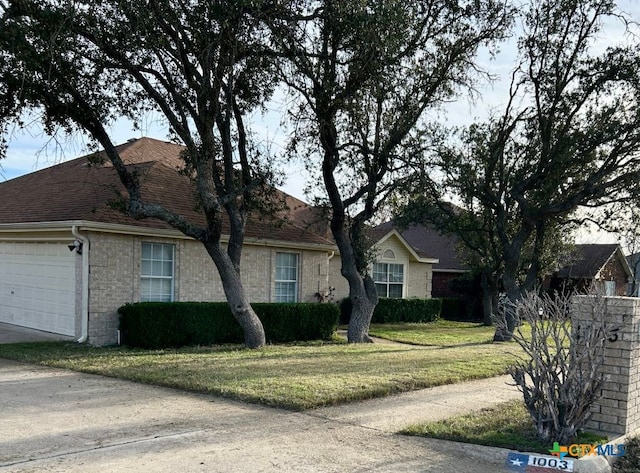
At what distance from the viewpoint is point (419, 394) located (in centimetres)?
929

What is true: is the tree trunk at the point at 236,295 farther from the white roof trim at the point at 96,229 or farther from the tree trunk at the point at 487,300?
the tree trunk at the point at 487,300

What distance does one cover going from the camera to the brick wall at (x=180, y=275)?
1409cm

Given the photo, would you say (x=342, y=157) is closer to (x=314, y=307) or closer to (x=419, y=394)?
(x=314, y=307)

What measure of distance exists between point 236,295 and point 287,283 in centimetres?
593

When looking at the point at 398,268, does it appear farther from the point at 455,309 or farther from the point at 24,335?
the point at 24,335

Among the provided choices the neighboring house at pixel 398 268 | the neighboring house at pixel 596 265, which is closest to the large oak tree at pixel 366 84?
the neighboring house at pixel 398 268

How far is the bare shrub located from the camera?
6496 millimetres

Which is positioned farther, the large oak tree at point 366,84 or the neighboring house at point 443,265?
the neighboring house at point 443,265

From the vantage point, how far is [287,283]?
1989cm

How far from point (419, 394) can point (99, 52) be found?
9589mm

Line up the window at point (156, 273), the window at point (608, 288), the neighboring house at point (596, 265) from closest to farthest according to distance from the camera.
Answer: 1. the window at point (608, 288)
2. the window at point (156, 273)
3. the neighboring house at point (596, 265)

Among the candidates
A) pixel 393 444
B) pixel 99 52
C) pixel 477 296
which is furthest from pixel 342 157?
pixel 477 296

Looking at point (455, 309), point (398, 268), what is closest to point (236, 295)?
point (398, 268)

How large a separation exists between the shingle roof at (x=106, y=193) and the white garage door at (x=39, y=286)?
3.02 feet
